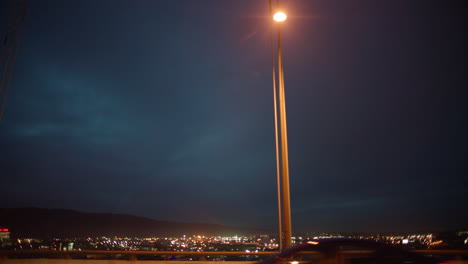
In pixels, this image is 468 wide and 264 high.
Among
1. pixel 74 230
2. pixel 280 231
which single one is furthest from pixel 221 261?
pixel 74 230

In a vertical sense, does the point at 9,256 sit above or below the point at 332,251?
below

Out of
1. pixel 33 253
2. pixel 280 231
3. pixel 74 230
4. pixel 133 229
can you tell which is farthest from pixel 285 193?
pixel 133 229

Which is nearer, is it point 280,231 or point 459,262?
point 459,262

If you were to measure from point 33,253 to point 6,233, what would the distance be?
18849 mm

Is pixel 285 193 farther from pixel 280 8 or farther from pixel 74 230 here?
pixel 74 230

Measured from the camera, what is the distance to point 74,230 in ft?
216

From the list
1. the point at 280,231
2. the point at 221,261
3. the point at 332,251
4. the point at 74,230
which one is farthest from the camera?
→ the point at 74,230

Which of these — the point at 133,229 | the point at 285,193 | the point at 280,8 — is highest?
the point at 280,8

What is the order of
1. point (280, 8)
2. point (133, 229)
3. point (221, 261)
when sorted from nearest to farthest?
point (280, 8), point (221, 261), point (133, 229)

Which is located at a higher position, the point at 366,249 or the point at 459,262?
the point at 366,249

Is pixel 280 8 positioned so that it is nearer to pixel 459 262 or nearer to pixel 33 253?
pixel 459 262

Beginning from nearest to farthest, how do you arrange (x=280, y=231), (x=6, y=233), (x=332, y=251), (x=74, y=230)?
(x=332, y=251)
(x=280, y=231)
(x=6, y=233)
(x=74, y=230)

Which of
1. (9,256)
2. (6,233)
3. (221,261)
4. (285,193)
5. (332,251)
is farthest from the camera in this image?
(6,233)

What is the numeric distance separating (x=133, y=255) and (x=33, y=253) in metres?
4.84
